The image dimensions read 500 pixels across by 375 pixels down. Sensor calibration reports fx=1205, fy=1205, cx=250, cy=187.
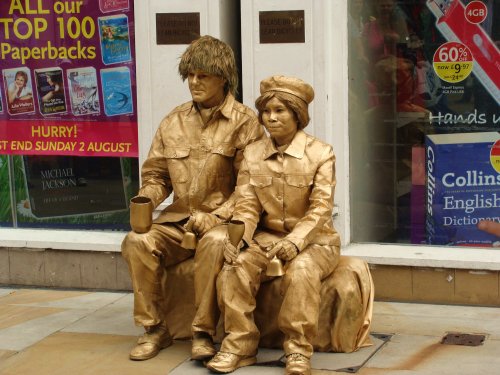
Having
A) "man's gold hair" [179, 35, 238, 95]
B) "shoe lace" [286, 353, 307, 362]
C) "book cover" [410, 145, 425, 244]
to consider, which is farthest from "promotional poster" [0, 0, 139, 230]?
"shoe lace" [286, 353, 307, 362]

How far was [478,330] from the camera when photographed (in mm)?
7387

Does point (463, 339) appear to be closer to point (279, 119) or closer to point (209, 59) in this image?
point (279, 119)

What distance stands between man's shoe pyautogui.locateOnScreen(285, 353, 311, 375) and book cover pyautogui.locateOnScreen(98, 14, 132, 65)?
3.07m

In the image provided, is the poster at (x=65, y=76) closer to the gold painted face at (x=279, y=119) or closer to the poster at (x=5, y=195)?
the poster at (x=5, y=195)

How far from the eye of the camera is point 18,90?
9.05m

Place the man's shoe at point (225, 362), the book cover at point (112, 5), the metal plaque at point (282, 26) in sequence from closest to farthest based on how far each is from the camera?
1. the man's shoe at point (225, 362)
2. the metal plaque at point (282, 26)
3. the book cover at point (112, 5)

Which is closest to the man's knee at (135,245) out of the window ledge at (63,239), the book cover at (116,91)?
the window ledge at (63,239)

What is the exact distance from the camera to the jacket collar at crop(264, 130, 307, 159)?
22.3 ft

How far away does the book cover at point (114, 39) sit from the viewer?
866 centimetres

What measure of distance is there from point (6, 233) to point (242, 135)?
8.70 feet

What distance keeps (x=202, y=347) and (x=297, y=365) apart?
60cm

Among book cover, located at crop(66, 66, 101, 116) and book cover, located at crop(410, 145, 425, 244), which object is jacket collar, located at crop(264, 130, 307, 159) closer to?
book cover, located at crop(410, 145, 425, 244)

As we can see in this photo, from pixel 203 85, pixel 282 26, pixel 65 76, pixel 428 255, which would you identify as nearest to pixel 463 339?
pixel 428 255

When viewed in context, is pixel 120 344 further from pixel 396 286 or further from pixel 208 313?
pixel 396 286
